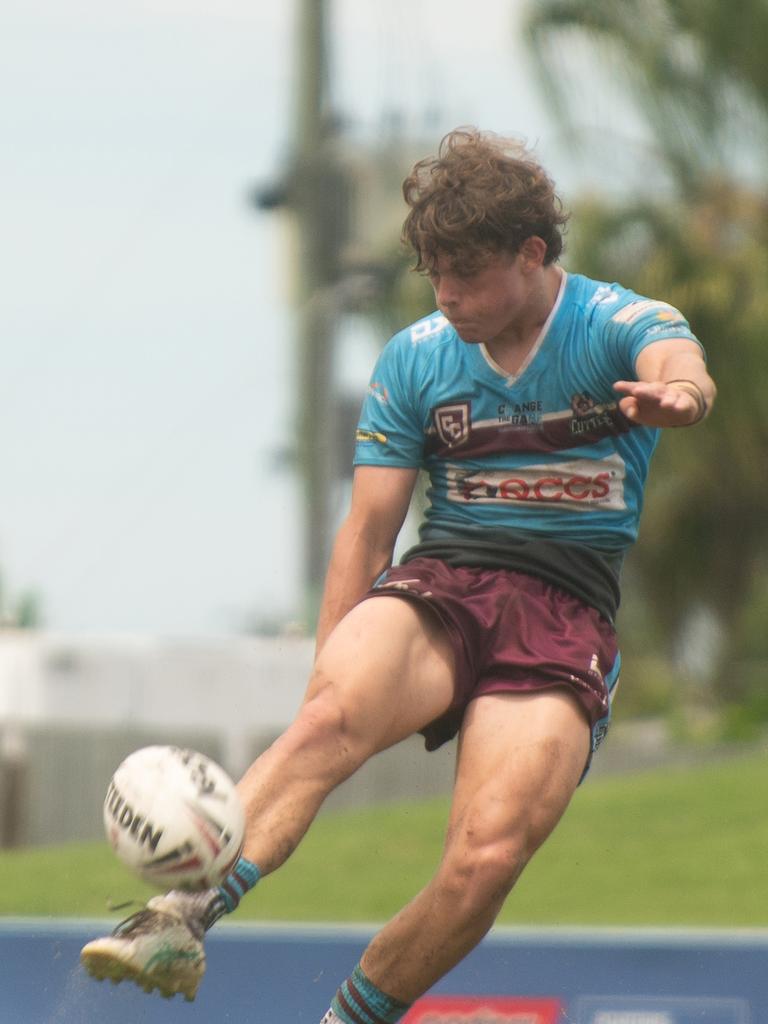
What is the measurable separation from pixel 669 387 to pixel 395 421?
3.32 feet

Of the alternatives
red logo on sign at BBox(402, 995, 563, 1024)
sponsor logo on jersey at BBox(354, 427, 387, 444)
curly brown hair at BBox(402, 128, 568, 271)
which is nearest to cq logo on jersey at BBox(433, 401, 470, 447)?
sponsor logo on jersey at BBox(354, 427, 387, 444)

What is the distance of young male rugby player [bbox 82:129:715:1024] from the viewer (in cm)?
471

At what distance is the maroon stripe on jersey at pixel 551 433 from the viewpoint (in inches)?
202

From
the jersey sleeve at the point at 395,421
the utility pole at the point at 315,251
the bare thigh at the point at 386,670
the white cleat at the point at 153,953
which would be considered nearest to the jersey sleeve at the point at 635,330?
the jersey sleeve at the point at 395,421

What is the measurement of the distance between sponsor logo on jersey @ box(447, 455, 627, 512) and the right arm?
0.70 ft

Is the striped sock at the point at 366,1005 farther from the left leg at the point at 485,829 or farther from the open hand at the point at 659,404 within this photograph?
the open hand at the point at 659,404

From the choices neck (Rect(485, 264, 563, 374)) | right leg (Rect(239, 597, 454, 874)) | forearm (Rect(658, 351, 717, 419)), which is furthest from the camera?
neck (Rect(485, 264, 563, 374))

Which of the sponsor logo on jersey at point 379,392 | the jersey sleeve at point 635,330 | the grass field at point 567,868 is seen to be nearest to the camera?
the jersey sleeve at point 635,330

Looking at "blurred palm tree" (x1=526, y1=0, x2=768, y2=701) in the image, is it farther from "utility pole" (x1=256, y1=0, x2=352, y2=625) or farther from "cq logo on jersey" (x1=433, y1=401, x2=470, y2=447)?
"cq logo on jersey" (x1=433, y1=401, x2=470, y2=447)

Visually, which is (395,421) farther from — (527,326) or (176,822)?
(176,822)

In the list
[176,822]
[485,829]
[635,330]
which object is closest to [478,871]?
[485,829]

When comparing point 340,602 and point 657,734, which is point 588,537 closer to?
point 340,602

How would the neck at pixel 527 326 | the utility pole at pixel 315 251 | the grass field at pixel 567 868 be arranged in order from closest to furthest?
Answer: the neck at pixel 527 326
the grass field at pixel 567 868
the utility pole at pixel 315 251

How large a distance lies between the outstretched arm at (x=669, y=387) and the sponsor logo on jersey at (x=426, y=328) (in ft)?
2.20
